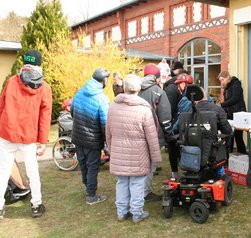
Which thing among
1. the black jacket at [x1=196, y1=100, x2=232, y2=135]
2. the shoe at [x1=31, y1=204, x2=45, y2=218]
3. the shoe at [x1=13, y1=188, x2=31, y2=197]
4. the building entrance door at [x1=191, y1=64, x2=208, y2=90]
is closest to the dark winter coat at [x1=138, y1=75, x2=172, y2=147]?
the black jacket at [x1=196, y1=100, x2=232, y2=135]

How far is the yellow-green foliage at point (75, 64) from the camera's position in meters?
12.9

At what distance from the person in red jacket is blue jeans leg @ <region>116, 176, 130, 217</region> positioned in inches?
42.2

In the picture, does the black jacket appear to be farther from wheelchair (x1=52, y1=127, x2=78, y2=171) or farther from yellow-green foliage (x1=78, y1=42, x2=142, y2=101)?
yellow-green foliage (x1=78, y1=42, x2=142, y2=101)

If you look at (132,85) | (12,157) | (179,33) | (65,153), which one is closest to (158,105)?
(132,85)

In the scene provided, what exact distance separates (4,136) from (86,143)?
43.2 inches

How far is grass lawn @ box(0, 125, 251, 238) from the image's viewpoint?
13.6 feet

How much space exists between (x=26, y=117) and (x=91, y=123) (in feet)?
2.98

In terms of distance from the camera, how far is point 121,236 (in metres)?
4.07

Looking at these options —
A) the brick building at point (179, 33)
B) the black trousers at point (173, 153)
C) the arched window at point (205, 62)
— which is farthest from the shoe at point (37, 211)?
the arched window at point (205, 62)

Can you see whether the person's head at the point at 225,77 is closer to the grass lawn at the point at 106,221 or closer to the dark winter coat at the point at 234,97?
the dark winter coat at the point at 234,97

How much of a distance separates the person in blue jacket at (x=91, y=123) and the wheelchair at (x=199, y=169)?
3.58ft

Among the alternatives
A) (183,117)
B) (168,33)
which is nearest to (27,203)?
(183,117)

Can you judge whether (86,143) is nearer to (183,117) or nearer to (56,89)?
(183,117)

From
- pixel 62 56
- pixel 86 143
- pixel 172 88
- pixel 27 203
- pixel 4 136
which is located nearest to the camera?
pixel 4 136
